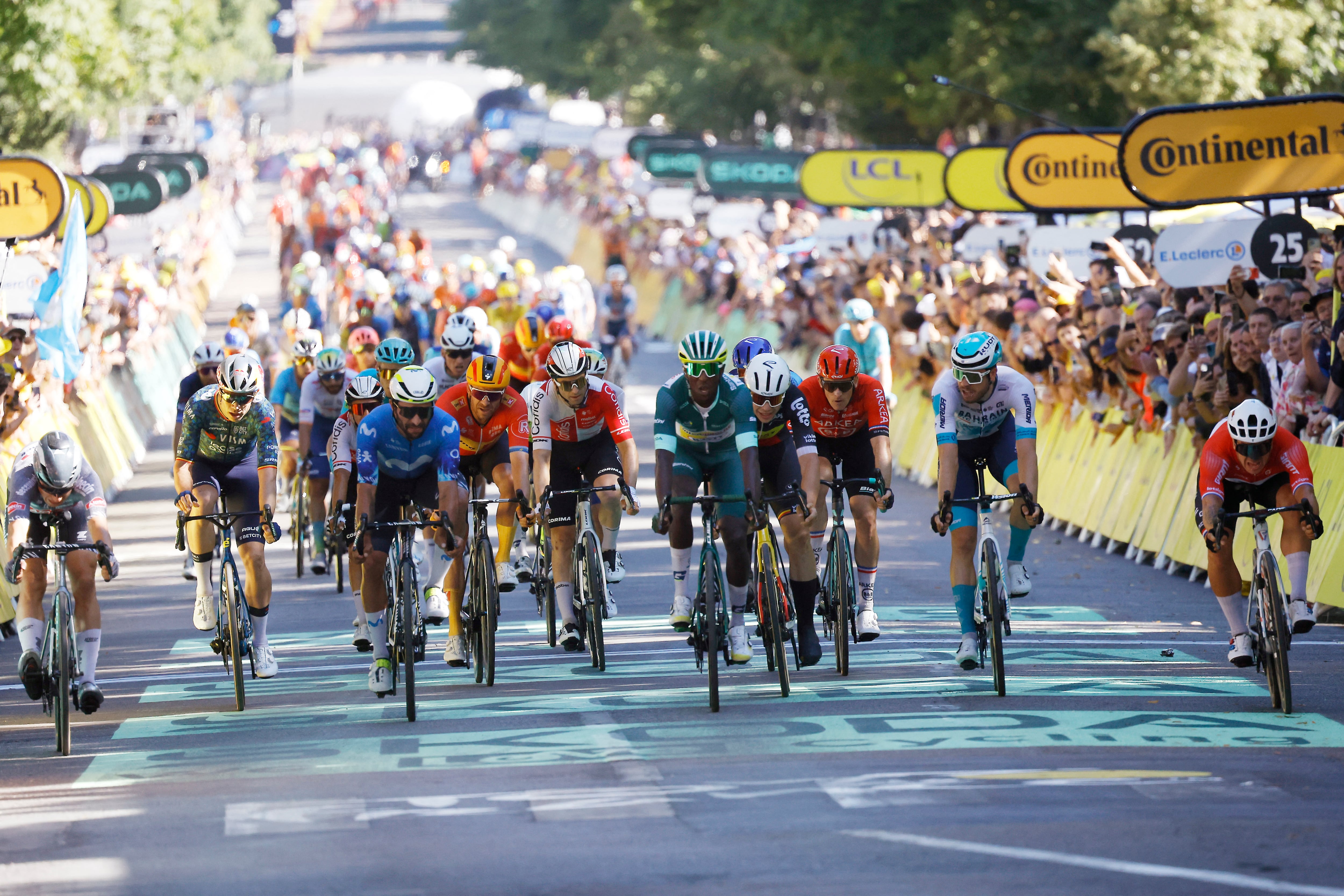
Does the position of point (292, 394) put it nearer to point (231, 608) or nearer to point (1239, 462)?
point (231, 608)

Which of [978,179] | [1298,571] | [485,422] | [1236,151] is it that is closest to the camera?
[1298,571]

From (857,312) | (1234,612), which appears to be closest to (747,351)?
(1234,612)

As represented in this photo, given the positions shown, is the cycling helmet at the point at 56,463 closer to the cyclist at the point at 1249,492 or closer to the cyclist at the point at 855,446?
the cyclist at the point at 855,446

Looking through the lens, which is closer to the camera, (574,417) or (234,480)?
(234,480)

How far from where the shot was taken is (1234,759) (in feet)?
32.2

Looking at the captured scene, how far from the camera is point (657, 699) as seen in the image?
1175cm

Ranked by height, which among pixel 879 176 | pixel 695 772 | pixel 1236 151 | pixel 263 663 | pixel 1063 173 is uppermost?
pixel 879 176

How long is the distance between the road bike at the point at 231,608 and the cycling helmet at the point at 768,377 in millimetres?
2739

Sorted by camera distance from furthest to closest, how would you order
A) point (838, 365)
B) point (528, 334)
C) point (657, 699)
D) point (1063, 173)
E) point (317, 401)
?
point (1063, 173) → point (528, 334) → point (317, 401) → point (838, 365) → point (657, 699)

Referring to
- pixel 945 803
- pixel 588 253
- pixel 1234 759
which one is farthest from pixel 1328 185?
pixel 588 253

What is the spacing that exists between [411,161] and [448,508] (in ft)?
269

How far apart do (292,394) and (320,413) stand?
122cm

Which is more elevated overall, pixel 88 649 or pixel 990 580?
pixel 990 580

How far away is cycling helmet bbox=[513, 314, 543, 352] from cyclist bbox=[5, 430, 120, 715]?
6.32 metres
